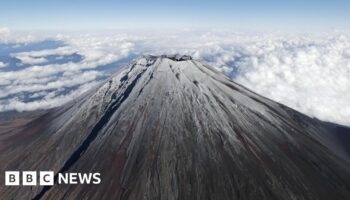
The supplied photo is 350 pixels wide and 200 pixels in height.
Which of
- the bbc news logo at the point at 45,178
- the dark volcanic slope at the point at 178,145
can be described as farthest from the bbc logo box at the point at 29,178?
the dark volcanic slope at the point at 178,145

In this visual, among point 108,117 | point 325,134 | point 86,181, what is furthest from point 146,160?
point 325,134

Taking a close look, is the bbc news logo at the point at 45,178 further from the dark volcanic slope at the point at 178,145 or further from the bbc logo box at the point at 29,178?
the dark volcanic slope at the point at 178,145

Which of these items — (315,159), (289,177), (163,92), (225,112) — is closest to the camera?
(289,177)

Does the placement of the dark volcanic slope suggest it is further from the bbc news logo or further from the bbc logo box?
the bbc logo box

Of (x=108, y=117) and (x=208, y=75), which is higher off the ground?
(x=208, y=75)

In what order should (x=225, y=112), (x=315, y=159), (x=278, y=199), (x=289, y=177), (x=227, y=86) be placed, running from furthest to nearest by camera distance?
(x=227, y=86) → (x=225, y=112) → (x=315, y=159) → (x=289, y=177) → (x=278, y=199)

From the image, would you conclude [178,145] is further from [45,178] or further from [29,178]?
[29,178]

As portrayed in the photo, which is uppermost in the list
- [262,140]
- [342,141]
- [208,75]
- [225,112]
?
[208,75]

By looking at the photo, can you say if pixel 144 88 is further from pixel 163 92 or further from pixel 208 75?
pixel 208 75
